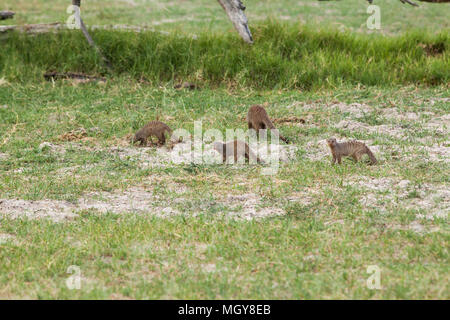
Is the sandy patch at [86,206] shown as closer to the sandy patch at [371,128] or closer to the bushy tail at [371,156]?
the bushy tail at [371,156]

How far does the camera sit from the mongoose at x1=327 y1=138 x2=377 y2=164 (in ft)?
18.7

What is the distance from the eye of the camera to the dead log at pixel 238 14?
918cm

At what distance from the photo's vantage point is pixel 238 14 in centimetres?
920

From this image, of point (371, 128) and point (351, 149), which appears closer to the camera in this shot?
point (351, 149)

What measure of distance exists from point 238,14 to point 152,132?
327 cm

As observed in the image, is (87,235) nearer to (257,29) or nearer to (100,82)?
(100,82)

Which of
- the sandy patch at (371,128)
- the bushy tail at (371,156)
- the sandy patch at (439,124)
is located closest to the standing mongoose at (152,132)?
the sandy patch at (371,128)

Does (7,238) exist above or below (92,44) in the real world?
below

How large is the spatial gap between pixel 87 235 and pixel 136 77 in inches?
218

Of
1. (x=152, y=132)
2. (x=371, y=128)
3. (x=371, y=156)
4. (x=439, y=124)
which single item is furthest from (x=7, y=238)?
(x=439, y=124)

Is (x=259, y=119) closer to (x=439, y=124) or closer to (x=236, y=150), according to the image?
(x=236, y=150)

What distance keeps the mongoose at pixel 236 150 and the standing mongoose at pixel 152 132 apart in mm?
846

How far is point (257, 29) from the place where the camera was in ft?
33.0
